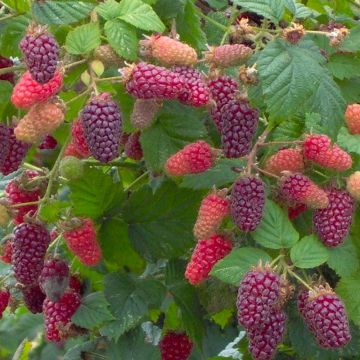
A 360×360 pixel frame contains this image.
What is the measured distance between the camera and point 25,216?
180 centimetres

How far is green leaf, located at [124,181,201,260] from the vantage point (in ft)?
6.66

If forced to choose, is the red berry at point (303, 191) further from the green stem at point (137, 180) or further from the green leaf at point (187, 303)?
the green stem at point (137, 180)

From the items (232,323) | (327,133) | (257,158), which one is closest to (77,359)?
(232,323)

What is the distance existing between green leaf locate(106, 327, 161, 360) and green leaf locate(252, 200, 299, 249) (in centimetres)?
48

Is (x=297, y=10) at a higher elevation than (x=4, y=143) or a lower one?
higher

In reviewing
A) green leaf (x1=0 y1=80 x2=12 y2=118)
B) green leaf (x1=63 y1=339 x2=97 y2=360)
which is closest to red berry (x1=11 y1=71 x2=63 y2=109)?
green leaf (x1=0 y1=80 x2=12 y2=118)

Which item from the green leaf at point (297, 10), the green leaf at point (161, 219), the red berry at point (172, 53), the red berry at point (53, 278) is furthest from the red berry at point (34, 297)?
the green leaf at point (297, 10)

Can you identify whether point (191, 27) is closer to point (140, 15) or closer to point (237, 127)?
point (140, 15)

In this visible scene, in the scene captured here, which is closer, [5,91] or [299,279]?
[299,279]

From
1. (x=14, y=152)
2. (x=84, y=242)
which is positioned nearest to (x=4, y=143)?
(x=14, y=152)

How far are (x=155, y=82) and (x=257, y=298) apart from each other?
1.22ft

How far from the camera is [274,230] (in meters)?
1.73

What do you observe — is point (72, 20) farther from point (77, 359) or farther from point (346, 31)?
point (77, 359)

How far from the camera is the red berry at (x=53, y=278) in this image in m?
1.87
